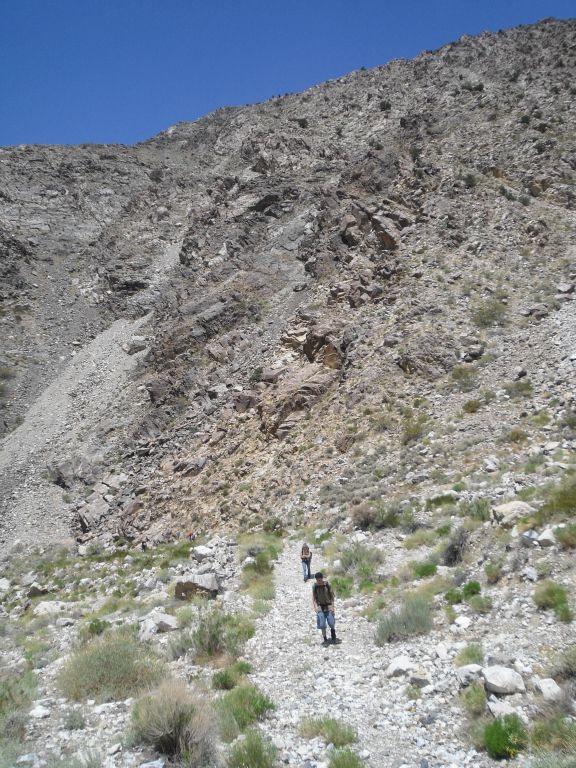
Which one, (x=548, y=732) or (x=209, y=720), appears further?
(x=209, y=720)

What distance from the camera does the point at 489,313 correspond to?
21.3 m

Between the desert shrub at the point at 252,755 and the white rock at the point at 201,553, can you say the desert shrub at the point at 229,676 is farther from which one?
the white rock at the point at 201,553

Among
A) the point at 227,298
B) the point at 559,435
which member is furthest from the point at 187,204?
the point at 559,435

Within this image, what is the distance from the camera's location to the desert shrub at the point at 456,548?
979 centimetres

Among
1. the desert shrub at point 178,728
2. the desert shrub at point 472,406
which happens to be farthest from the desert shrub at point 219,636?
the desert shrub at point 472,406

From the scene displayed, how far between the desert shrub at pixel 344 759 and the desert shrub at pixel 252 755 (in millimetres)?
629

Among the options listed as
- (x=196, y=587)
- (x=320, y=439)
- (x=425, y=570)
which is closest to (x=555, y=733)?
(x=425, y=570)

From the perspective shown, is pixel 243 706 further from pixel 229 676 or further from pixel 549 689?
pixel 549 689

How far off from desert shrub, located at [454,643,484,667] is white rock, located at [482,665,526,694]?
64 centimetres

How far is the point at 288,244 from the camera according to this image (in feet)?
119

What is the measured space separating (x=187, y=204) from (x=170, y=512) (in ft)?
132

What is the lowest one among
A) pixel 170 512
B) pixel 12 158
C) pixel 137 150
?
pixel 170 512

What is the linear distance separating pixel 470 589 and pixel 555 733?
3640 mm

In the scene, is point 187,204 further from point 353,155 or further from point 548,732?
point 548,732
